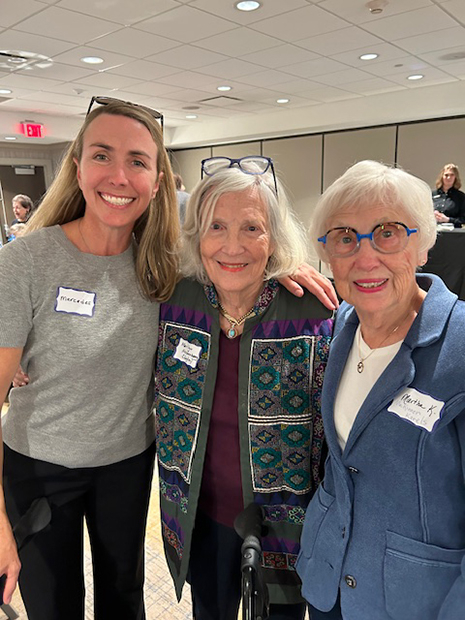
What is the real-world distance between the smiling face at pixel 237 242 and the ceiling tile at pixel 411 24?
12.3 feet

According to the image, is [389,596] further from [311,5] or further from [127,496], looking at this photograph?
[311,5]

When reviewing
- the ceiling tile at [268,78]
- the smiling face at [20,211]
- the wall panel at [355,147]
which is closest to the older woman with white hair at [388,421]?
the ceiling tile at [268,78]

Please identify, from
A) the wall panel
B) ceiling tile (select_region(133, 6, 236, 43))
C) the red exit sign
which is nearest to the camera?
ceiling tile (select_region(133, 6, 236, 43))

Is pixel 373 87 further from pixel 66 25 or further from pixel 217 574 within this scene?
pixel 217 574

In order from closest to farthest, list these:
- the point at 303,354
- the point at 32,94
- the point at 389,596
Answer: the point at 389,596
the point at 303,354
the point at 32,94

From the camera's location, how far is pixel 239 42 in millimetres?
4668

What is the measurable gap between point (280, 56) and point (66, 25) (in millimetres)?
2273

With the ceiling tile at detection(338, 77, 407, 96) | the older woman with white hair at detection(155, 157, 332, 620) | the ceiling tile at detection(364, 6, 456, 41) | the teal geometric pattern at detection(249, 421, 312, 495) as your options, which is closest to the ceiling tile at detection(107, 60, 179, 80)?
the ceiling tile at detection(364, 6, 456, 41)

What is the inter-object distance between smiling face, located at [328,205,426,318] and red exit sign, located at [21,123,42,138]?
1007 centimetres

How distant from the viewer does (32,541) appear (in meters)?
1.39

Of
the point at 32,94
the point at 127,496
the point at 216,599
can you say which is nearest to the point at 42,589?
the point at 127,496

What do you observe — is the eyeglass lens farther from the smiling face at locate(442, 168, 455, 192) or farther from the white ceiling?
the smiling face at locate(442, 168, 455, 192)

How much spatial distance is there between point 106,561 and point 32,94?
7744 millimetres

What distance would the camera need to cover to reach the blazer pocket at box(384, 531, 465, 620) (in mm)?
957
